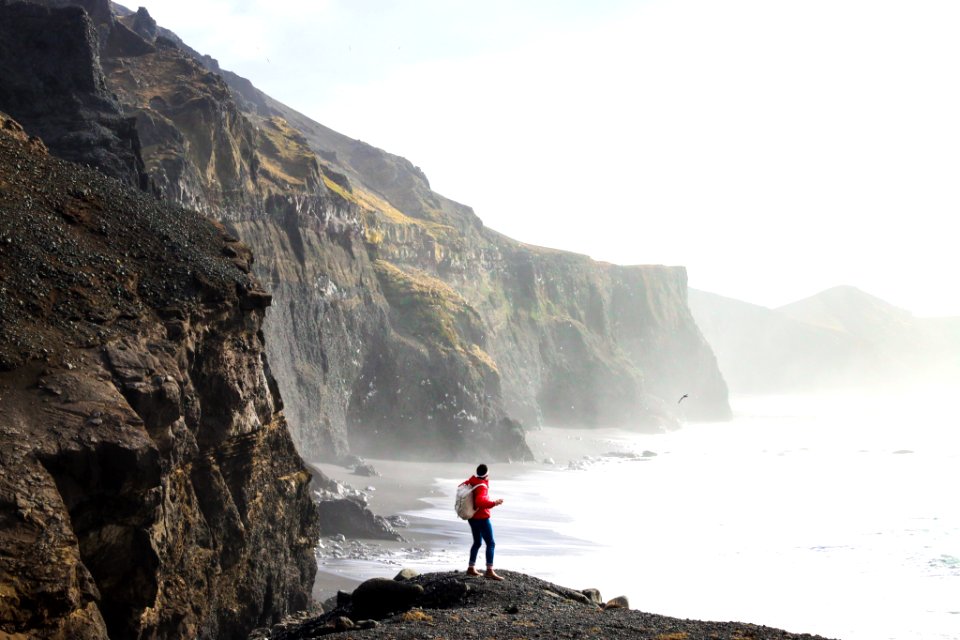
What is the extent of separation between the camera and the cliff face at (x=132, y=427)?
10.8 m

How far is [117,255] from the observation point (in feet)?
52.8

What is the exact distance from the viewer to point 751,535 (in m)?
33.7

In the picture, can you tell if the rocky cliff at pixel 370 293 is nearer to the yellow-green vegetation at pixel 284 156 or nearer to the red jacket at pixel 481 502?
the yellow-green vegetation at pixel 284 156

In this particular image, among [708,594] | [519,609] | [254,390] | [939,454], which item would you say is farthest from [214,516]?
[939,454]

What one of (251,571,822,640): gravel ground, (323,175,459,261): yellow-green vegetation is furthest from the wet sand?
(323,175,459,261): yellow-green vegetation

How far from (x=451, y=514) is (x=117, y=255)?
2448 centimetres

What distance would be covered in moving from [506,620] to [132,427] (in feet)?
20.4

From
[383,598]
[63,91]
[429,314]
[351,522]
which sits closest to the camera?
[383,598]

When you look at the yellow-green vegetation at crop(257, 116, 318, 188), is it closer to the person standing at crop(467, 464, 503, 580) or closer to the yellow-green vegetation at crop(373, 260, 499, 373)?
the yellow-green vegetation at crop(373, 260, 499, 373)

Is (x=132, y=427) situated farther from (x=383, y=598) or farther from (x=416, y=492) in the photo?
(x=416, y=492)

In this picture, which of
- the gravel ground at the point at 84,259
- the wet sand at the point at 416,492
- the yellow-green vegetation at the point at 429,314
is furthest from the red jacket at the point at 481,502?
the yellow-green vegetation at the point at 429,314

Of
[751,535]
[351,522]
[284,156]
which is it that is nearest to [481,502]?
[351,522]

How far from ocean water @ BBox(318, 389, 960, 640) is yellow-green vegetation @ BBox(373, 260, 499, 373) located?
1453cm

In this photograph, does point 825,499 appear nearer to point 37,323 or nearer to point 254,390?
point 254,390
